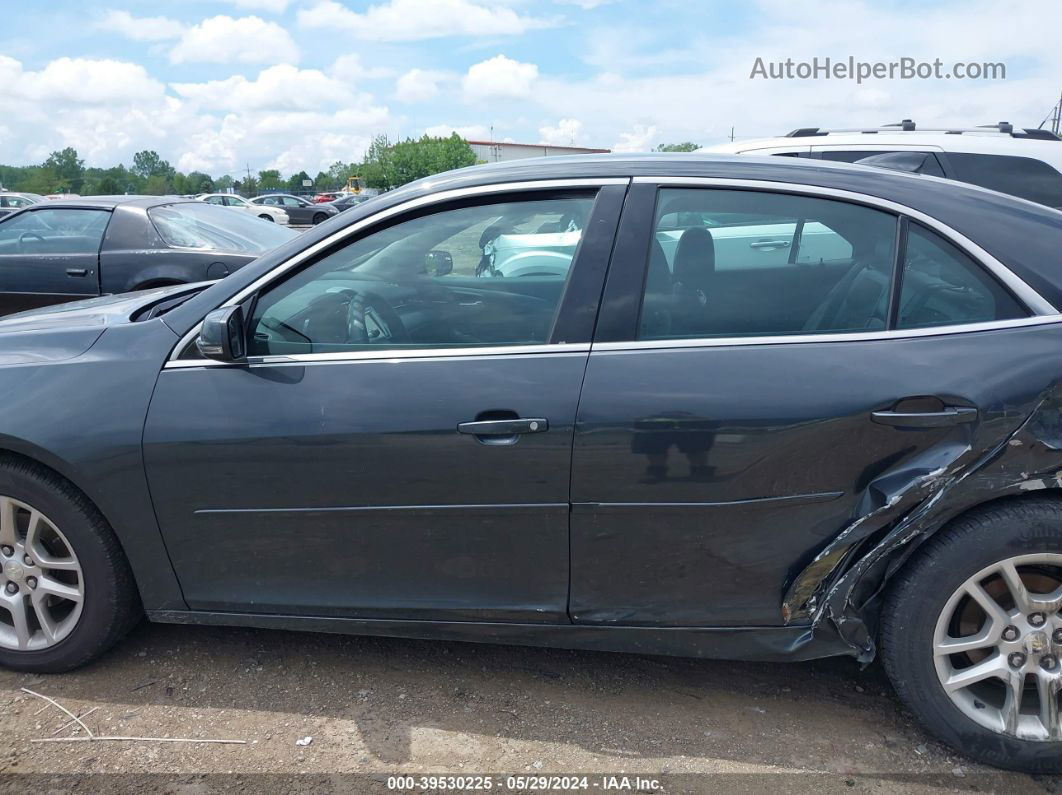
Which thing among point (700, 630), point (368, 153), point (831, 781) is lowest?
point (831, 781)

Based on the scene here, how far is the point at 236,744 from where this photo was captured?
2.63 metres

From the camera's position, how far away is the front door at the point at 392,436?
2500mm

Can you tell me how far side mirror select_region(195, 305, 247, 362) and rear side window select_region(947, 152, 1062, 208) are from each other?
5.39 m

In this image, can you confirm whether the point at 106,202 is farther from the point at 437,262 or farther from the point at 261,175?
the point at 261,175

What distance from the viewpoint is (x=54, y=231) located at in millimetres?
7188

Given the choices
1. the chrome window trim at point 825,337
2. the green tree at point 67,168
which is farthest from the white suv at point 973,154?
the green tree at point 67,168

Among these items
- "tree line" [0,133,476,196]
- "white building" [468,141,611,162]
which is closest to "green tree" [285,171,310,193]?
"tree line" [0,133,476,196]

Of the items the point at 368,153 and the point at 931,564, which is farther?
the point at 368,153

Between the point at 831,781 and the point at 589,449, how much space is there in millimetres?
1208

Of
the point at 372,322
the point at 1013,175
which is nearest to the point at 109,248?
the point at 372,322

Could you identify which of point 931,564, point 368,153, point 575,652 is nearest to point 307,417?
point 575,652

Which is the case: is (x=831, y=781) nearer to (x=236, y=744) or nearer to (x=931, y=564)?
(x=931, y=564)

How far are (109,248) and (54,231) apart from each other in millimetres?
694

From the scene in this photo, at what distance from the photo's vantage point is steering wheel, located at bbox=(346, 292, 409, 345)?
2719 millimetres
